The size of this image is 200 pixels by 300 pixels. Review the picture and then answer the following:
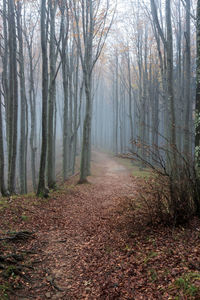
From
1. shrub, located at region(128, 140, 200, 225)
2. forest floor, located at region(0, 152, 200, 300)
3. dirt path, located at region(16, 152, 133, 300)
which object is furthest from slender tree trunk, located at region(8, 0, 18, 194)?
shrub, located at region(128, 140, 200, 225)

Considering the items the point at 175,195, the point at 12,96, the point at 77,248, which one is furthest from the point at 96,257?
the point at 12,96

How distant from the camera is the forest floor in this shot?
3.08m

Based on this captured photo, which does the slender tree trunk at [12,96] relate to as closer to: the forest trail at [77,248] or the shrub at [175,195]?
the forest trail at [77,248]

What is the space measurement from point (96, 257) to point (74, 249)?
2.23ft

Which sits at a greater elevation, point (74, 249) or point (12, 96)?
point (12, 96)

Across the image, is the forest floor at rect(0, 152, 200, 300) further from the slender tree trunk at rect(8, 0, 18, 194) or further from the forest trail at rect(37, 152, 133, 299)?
the slender tree trunk at rect(8, 0, 18, 194)

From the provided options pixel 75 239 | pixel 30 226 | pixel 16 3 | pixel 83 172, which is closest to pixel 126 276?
pixel 75 239

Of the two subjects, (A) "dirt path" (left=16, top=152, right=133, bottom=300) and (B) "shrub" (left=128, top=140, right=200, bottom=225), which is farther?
(B) "shrub" (left=128, top=140, right=200, bottom=225)

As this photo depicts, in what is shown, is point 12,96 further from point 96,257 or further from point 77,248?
point 96,257

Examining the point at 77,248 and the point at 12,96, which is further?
the point at 12,96

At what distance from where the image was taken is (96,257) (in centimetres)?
432

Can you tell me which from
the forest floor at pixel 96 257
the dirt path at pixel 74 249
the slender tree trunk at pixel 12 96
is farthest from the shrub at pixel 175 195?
the slender tree trunk at pixel 12 96

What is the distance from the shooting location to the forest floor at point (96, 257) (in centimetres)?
308

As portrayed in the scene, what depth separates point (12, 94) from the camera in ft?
27.3
